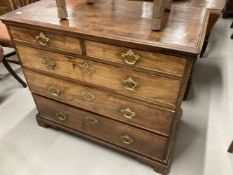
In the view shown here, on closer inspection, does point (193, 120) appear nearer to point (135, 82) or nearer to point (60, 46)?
point (135, 82)

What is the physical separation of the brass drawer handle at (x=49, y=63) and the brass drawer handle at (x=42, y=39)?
0.10 metres

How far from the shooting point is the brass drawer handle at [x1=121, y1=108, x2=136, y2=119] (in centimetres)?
121

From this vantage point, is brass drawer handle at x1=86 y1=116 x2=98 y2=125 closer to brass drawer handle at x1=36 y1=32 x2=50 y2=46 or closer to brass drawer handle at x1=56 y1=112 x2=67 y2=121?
brass drawer handle at x1=56 y1=112 x2=67 y2=121

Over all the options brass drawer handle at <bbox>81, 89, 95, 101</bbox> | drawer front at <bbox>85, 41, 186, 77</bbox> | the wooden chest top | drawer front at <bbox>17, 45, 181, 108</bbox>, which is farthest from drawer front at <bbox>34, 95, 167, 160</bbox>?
the wooden chest top

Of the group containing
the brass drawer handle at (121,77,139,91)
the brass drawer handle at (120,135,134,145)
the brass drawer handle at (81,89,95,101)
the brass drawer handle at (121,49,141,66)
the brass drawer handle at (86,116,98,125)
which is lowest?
the brass drawer handle at (120,135,134,145)

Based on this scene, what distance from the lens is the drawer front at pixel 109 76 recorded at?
1020mm

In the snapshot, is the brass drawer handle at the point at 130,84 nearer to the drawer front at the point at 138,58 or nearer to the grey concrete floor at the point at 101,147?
the drawer front at the point at 138,58

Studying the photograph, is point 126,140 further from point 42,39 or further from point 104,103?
point 42,39

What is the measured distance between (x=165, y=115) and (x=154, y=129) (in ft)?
0.47

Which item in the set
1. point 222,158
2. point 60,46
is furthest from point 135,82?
point 222,158

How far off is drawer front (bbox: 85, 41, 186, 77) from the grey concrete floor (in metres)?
0.81

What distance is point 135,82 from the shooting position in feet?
3.50

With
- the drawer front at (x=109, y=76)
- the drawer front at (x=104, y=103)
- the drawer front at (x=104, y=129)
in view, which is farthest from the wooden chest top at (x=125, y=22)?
the drawer front at (x=104, y=129)

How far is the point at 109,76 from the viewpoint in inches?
44.3
